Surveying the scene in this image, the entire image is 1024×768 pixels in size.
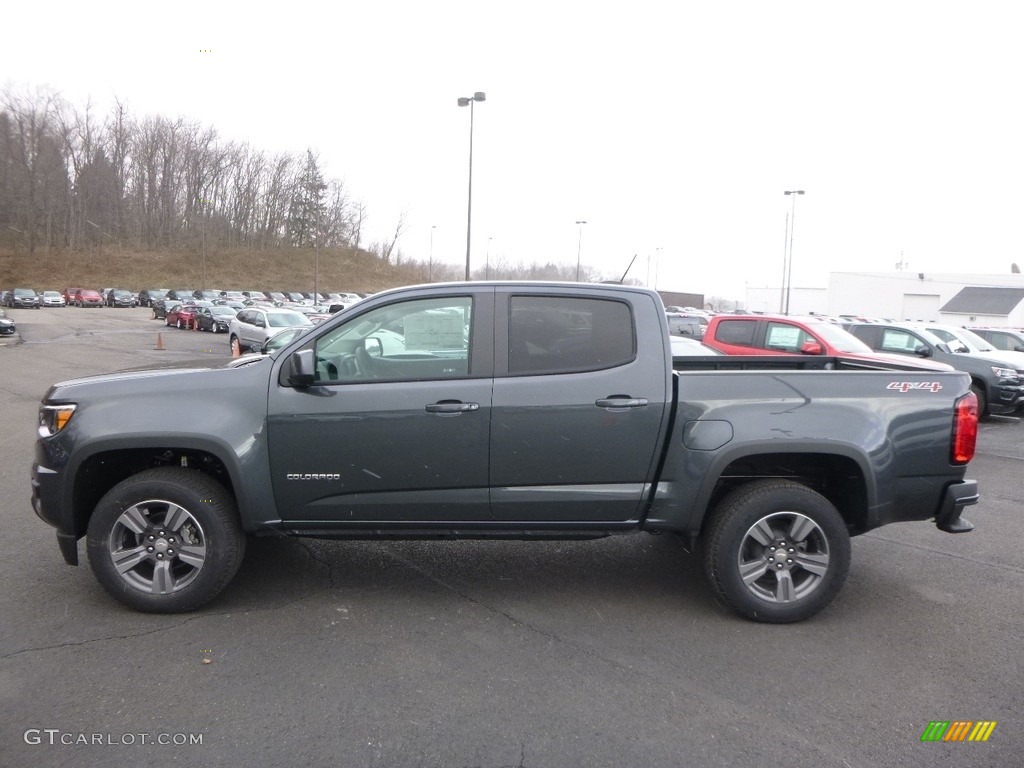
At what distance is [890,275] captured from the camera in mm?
71562

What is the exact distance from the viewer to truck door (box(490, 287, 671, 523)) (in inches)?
181

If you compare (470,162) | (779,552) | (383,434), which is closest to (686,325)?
(470,162)

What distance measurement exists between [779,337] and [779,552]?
30.6 feet

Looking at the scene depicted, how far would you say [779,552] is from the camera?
186 inches

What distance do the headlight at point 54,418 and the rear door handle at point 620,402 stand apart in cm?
302

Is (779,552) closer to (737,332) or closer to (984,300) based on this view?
(737,332)

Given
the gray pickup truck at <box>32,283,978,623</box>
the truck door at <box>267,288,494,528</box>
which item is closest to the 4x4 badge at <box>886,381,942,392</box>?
the gray pickup truck at <box>32,283,978,623</box>

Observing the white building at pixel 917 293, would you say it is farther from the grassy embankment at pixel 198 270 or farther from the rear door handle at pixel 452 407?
the rear door handle at pixel 452 407

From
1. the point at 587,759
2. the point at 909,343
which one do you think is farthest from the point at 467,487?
the point at 909,343

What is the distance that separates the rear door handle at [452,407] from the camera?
15.0ft

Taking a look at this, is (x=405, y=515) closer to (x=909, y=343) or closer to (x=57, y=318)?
(x=909, y=343)

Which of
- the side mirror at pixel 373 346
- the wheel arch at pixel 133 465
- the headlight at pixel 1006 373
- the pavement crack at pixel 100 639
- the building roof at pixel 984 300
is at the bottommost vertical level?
the pavement crack at pixel 100 639

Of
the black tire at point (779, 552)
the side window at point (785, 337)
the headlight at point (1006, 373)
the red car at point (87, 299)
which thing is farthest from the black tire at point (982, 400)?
the red car at point (87, 299)

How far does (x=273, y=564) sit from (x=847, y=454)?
3.82 meters
